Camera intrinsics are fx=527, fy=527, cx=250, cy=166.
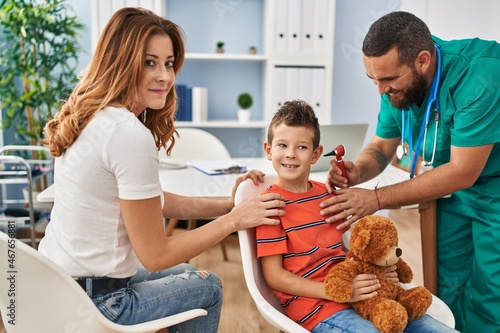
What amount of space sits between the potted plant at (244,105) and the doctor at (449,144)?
1.86 meters

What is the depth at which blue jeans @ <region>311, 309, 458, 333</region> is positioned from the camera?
47.9 inches

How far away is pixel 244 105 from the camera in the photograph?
3.69 meters

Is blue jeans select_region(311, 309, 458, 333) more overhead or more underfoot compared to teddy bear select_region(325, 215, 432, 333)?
more underfoot

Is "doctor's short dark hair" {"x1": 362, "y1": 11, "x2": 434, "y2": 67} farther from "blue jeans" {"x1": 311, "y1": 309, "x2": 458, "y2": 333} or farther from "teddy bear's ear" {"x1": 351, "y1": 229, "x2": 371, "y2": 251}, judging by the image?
"blue jeans" {"x1": 311, "y1": 309, "x2": 458, "y2": 333}

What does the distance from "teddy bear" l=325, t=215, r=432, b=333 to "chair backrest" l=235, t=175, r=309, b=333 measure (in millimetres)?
126

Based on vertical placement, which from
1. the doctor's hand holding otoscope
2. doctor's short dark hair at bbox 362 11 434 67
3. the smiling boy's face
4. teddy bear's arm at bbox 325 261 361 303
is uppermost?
doctor's short dark hair at bbox 362 11 434 67

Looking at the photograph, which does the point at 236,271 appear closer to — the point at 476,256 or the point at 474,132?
the point at 476,256

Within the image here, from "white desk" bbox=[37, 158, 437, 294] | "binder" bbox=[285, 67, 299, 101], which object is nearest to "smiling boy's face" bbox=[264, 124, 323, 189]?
"white desk" bbox=[37, 158, 437, 294]

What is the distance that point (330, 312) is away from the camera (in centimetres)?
128

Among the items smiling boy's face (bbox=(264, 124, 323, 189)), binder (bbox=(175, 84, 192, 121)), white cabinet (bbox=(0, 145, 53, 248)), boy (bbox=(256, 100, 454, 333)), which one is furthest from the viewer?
binder (bbox=(175, 84, 192, 121))

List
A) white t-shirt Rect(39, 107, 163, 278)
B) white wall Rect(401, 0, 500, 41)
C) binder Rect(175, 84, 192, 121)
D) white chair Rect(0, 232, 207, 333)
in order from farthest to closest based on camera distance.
A: binder Rect(175, 84, 192, 121), white wall Rect(401, 0, 500, 41), white t-shirt Rect(39, 107, 163, 278), white chair Rect(0, 232, 207, 333)

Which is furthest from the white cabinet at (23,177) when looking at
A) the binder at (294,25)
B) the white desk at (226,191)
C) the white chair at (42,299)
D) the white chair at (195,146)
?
the binder at (294,25)

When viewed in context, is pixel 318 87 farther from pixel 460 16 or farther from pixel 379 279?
pixel 379 279

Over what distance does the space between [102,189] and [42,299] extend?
0.87 feet
